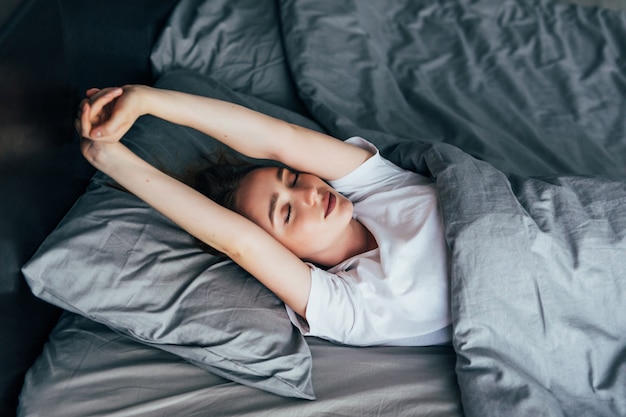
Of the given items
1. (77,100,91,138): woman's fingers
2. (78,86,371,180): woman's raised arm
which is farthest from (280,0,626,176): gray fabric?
(77,100,91,138): woman's fingers

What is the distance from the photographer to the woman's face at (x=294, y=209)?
1279mm

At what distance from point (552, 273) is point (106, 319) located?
0.76m

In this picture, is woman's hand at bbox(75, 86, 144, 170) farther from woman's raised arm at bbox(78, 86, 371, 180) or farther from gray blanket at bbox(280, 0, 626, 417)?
gray blanket at bbox(280, 0, 626, 417)

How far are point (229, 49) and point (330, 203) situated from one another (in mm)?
677

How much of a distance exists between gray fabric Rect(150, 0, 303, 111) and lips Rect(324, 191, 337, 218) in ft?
1.59

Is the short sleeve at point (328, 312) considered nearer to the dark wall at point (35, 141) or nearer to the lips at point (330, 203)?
the lips at point (330, 203)

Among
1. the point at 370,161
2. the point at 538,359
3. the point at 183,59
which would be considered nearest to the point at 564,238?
the point at 538,359

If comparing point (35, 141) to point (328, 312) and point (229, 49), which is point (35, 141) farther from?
point (229, 49)

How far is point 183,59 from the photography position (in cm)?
175

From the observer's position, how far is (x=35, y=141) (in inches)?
43.1

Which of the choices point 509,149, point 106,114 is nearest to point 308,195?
point 106,114

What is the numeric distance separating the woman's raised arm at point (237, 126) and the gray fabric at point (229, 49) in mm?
378

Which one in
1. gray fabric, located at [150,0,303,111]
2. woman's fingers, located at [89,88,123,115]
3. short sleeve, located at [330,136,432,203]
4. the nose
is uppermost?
woman's fingers, located at [89,88,123,115]

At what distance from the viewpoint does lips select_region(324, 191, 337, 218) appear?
129 centimetres
